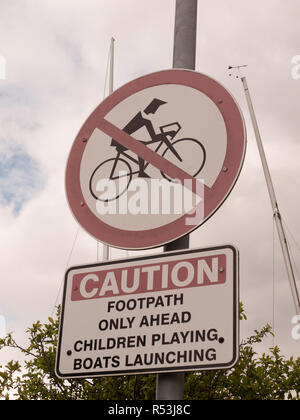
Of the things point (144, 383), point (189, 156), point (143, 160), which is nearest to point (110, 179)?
point (143, 160)

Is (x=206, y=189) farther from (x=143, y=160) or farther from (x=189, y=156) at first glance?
(x=143, y=160)

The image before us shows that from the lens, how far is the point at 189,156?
7.45 ft

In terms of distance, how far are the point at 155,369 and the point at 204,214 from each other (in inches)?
23.1

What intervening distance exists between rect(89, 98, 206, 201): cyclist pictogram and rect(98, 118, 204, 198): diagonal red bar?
14 mm

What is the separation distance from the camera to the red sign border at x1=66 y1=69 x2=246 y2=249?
2199 millimetres

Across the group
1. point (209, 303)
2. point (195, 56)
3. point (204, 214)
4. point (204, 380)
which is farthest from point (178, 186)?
point (204, 380)

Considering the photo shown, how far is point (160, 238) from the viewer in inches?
87.5

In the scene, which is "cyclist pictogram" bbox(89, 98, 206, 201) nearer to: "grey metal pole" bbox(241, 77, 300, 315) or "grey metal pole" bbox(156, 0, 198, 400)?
"grey metal pole" bbox(156, 0, 198, 400)

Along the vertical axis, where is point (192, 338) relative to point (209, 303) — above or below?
below

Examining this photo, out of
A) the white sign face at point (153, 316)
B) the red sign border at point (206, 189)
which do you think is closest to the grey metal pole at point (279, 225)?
the red sign border at point (206, 189)

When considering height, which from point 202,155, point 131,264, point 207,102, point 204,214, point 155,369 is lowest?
point 155,369

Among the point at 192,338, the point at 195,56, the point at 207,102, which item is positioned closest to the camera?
the point at 192,338

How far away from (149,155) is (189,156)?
166 mm

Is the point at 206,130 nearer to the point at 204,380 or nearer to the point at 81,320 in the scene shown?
the point at 81,320
